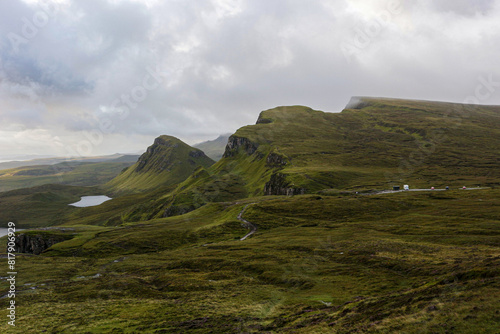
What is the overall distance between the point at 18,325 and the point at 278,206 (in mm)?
108168

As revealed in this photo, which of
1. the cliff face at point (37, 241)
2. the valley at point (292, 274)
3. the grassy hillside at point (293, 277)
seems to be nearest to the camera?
the grassy hillside at point (293, 277)

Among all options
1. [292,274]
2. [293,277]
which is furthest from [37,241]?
[293,277]

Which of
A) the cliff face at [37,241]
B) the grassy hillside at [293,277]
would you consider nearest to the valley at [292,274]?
the grassy hillside at [293,277]

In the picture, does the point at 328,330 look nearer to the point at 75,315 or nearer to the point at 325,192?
the point at 75,315

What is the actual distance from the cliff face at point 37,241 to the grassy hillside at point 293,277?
15027 mm

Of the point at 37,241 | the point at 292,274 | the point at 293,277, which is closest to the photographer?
the point at 293,277

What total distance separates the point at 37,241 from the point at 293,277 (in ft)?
439

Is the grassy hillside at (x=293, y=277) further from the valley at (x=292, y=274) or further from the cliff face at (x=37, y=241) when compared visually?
the cliff face at (x=37, y=241)

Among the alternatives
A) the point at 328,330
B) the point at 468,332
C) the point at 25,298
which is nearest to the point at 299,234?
the point at 328,330

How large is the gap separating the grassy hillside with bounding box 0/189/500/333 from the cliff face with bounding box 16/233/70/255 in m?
15.0

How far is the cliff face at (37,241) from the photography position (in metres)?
124

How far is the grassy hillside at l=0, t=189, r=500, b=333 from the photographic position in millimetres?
31969

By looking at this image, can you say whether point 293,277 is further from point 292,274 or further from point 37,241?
point 37,241

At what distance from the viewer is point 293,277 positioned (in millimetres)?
58094
